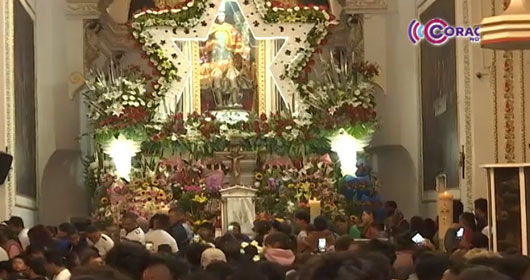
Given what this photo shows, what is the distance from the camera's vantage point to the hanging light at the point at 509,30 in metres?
12.2

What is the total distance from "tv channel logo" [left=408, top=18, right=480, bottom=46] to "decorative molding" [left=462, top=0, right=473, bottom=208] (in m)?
0.88

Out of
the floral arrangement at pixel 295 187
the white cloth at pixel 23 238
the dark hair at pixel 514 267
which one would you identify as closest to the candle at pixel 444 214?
the floral arrangement at pixel 295 187

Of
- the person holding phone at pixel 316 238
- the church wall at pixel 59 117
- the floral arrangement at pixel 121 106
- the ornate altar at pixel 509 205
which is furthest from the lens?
the church wall at pixel 59 117

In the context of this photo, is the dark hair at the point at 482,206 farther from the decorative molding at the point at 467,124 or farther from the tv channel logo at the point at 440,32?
the decorative molding at the point at 467,124

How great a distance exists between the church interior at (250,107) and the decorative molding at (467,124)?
3cm

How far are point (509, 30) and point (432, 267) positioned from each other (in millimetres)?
5008

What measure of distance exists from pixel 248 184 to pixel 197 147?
3.81ft

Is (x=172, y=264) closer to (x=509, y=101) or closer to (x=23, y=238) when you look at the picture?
(x=23, y=238)

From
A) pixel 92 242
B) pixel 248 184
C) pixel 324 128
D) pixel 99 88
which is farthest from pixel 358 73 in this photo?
pixel 92 242

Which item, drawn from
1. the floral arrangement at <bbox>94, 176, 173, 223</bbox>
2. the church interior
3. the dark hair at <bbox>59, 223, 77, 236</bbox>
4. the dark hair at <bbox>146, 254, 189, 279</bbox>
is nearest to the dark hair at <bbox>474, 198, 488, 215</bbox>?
the church interior

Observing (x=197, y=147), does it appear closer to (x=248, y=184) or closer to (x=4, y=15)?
(x=248, y=184)

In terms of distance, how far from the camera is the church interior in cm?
1873

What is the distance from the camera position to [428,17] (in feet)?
75.5

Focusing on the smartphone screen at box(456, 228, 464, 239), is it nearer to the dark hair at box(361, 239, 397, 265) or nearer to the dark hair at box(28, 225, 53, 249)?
the dark hair at box(361, 239, 397, 265)
